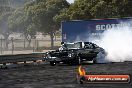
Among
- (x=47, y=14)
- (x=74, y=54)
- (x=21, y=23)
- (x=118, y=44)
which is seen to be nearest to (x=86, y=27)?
(x=118, y=44)

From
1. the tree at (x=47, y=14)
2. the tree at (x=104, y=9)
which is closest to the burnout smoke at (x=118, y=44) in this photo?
the tree at (x=104, y=9)

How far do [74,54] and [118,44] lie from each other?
4.91 meters

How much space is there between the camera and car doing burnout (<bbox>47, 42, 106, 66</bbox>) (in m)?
26.2

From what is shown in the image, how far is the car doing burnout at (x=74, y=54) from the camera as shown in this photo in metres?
26.2

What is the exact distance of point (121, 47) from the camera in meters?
30.0

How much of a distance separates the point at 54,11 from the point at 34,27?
435cm

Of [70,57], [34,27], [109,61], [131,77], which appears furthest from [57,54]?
[34,27]

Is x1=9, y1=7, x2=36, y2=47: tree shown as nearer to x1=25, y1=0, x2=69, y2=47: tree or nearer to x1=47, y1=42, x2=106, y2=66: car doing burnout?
x1=25, y1=0, x2=69, y2=47: tree

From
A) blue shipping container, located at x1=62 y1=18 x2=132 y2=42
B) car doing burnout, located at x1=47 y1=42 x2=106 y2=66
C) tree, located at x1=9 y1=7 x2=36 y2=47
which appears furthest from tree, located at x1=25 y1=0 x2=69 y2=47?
car doing burnout, located at x1=47 y1=42 x2=106 y2=66

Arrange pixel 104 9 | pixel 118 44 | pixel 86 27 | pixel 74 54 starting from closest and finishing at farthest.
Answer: pixel 74 54 → pixel 118 44 → pixel 86 27 → pixel 104 9

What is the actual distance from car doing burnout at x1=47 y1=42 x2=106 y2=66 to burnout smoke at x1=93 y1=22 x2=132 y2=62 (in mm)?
1635

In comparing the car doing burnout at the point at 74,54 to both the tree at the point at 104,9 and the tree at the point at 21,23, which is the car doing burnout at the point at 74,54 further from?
the tree at the point at 21,23

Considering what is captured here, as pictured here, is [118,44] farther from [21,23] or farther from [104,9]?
[21,23]

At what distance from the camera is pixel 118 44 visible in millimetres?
30172
